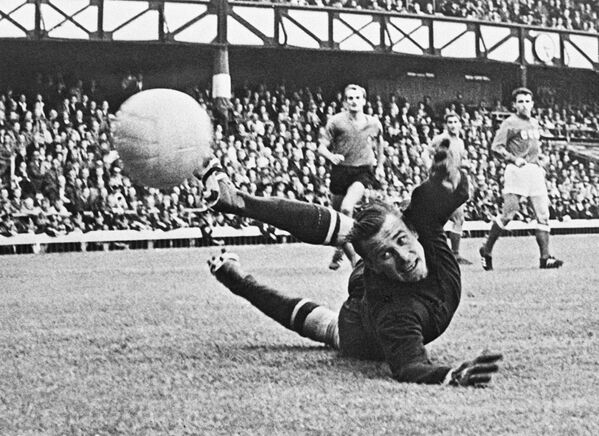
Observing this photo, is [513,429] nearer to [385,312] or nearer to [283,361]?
[385,312]

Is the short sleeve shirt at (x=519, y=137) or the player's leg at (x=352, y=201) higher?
the short sleeve shirt at (x=519, y=137)

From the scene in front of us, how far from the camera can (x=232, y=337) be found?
6094 mm

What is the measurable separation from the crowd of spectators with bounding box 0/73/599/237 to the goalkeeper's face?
12730mm

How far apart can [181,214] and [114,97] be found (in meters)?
7.51

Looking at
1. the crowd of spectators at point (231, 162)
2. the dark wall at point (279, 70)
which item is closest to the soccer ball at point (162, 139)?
the crowd of spectators at point (231, 162)

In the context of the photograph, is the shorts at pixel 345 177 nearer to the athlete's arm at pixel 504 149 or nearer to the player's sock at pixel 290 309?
the athlete's arm at pixel 504 149

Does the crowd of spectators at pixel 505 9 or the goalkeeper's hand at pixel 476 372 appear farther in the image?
the crowd of spectators at pixel 505 9

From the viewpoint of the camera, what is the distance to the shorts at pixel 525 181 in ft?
39.8

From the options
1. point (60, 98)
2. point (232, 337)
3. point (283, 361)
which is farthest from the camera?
point (60, 98)

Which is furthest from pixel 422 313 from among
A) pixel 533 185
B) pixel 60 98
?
pixel 60 98

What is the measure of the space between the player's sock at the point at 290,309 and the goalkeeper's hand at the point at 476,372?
4.48 feet

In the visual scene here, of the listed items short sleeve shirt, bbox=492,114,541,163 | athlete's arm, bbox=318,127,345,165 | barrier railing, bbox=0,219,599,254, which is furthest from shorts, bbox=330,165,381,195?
barrier railing, bbox=0,219,599,254

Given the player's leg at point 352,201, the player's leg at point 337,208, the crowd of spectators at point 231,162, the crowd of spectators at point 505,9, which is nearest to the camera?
the player's leg at point 352,201

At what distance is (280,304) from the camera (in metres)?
5.70
